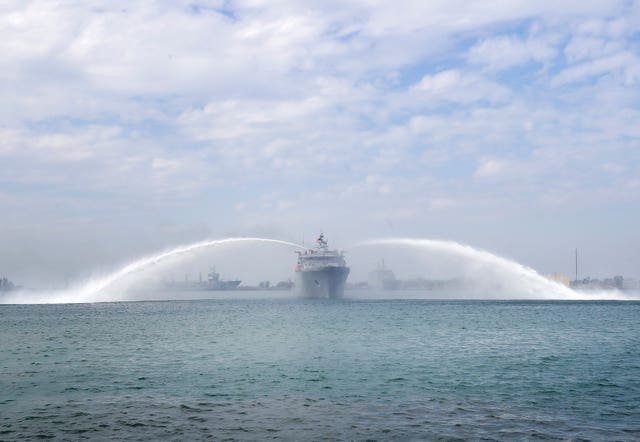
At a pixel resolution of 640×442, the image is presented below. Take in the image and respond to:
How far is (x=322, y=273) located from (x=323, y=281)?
311cm

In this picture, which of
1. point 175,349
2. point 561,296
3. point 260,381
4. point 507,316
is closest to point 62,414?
point 260,381

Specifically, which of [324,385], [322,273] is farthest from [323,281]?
[324,385]

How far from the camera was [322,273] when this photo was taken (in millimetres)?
134500

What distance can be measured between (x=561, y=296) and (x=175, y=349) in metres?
129

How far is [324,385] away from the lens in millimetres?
33344

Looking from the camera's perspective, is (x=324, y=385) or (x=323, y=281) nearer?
(x=324, y=385)

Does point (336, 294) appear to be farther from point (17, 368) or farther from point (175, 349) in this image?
point (17, 368)

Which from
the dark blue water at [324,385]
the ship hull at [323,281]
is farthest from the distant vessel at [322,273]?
the dark blue water at [324,385]

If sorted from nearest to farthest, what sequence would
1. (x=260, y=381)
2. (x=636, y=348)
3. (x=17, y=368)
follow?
(x=260, y=381) → (x=17, y=368) → (x=636, y=348)

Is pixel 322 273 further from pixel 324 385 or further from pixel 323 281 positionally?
pixel 324 385

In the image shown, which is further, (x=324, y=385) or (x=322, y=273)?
(x=322, y=273)

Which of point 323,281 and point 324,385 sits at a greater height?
point 323,281

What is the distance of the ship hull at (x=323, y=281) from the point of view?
135m

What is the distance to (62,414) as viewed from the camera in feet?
87.2
